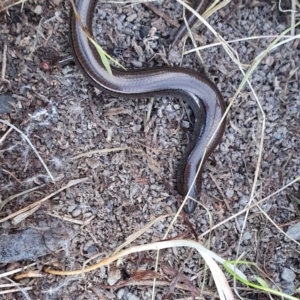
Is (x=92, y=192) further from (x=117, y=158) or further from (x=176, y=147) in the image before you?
(x=176, y=147)

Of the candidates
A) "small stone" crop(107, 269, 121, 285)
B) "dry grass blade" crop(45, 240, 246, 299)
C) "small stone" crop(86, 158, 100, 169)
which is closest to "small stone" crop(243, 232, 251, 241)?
"dry grass blade" crop(45, 240, 246, 299)

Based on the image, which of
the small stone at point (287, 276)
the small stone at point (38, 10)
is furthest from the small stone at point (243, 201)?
the small stone at point (38, 10)

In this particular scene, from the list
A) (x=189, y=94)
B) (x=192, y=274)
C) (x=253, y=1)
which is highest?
(x=253, y=1)

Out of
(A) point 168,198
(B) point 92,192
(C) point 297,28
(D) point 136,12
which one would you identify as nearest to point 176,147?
(A) point 168,198

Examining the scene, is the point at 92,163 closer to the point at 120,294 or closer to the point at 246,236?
the point at 120,294

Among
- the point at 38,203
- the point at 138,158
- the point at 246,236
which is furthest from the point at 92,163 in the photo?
the point at 246,236
